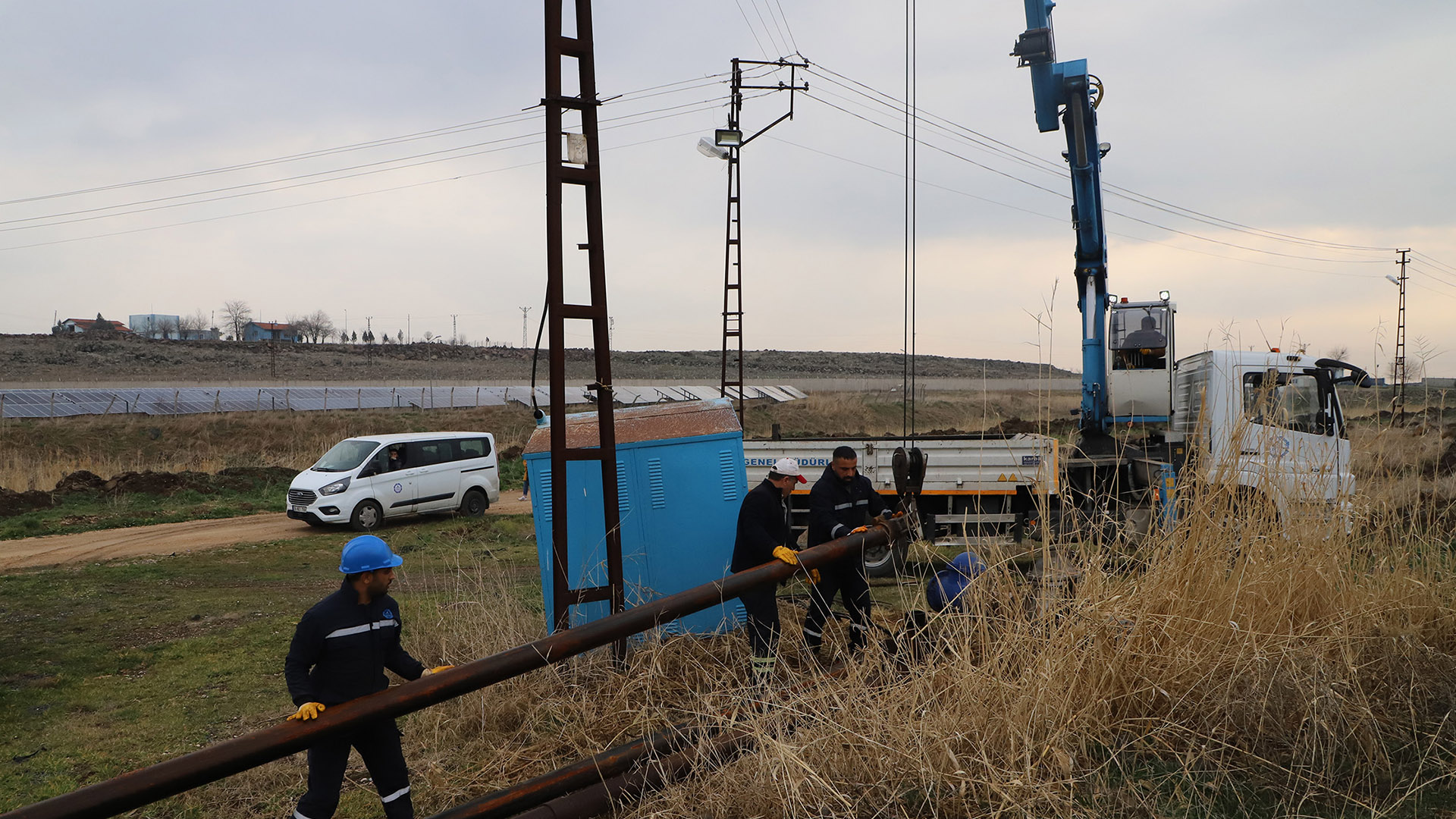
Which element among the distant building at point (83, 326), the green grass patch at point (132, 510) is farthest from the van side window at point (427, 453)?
the distant building at point (83, 326)

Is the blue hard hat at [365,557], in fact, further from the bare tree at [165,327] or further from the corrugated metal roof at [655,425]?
the bare tree at [165,327]

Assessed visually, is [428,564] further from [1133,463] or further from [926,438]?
[1133,463]

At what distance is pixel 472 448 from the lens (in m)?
18.3

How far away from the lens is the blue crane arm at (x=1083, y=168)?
1152 cm

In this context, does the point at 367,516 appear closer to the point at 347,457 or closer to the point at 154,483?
the point at 347,457

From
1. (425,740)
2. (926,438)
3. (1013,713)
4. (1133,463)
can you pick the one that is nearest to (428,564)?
(926,438)

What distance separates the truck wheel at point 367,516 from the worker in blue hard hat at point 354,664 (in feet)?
43.2

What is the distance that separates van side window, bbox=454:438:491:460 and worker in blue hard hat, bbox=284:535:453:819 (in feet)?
47.0

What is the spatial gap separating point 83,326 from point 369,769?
343ft

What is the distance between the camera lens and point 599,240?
5895 millimetres

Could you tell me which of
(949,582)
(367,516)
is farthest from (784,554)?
(367,516)

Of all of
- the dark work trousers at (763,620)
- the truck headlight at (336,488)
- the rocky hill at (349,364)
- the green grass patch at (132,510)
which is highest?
the rocky hill at (349,364)

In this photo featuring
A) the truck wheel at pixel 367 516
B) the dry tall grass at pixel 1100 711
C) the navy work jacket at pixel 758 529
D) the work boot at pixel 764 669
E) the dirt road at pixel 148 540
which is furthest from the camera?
the truck wheel at pixel 367 516

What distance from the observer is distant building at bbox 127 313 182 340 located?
82.5 m
